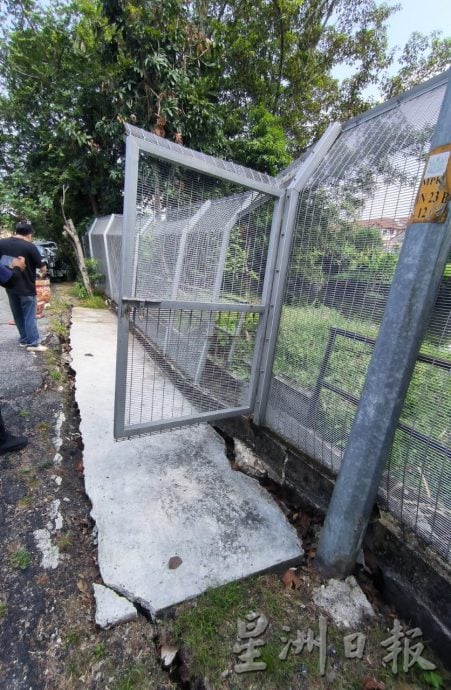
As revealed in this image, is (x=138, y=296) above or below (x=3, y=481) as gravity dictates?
above

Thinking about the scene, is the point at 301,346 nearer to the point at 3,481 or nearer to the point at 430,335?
the point at 430,335

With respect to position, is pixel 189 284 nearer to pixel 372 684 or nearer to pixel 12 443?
pixel 12 443

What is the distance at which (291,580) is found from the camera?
1.65 metres

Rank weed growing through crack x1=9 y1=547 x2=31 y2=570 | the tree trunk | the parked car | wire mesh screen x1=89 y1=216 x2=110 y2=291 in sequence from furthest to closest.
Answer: the parked car → the tree trunk → wire mesh screen x1=89 y1=216 x2=110 y2=291 → weed growing through crack x1=9 y1=547 x2=31 y2=570

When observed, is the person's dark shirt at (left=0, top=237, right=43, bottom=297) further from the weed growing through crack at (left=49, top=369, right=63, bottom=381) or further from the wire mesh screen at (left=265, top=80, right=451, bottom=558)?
the wire mesh screen at (left=265, top=80, right=451, bottom=558)

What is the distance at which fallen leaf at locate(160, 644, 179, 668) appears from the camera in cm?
128

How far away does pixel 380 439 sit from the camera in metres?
1.42

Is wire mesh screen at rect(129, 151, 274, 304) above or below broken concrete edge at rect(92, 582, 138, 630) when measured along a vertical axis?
above

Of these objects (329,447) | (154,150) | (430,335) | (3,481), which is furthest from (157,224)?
(3,481)

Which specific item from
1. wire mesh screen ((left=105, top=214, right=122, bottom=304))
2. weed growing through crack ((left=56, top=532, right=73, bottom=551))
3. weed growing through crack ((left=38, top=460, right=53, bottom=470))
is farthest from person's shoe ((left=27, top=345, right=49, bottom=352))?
weed growing through crack ((left=56, top=532, right=73, bottom=551))

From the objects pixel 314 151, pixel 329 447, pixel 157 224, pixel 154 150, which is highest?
pixel 314 151

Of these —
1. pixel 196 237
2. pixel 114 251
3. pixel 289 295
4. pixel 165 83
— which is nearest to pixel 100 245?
pixel 114 251

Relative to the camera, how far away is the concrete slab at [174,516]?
1.57 m

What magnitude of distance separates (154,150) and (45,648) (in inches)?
87.6
